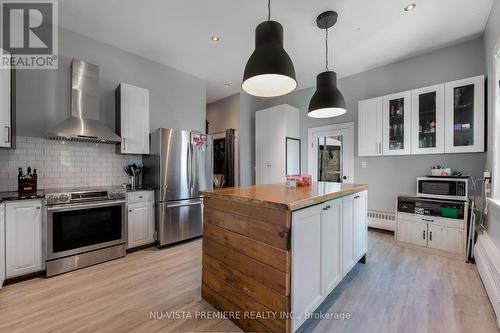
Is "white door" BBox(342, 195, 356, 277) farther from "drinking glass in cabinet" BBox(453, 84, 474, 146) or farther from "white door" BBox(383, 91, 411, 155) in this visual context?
"drinking glass in cabinet" BBox(453, 84, 474, 146)

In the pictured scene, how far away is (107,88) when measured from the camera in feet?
10.9

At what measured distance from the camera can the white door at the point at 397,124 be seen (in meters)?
3.47

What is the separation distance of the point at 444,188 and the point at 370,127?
1415mm

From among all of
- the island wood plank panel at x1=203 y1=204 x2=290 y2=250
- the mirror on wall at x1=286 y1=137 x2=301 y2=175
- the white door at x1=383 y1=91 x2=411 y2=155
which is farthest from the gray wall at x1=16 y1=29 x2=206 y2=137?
the white door at x1=383 y1=91 x2=411 y2=155

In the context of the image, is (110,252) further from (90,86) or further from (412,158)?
(412,158)

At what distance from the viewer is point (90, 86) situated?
2.99 m

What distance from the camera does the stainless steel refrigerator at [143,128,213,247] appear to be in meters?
3.26

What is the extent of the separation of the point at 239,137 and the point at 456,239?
4183 millimetres

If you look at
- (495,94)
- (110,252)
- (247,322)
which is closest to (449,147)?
(495,94)

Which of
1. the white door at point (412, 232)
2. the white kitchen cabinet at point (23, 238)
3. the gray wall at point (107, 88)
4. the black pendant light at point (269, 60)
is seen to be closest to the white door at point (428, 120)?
the white door at point (412, 232)

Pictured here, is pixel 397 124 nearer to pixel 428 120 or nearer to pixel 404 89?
pixel 428 120

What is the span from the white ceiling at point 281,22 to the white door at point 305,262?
2392 millimetres

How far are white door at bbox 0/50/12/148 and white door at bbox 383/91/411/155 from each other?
5113mm

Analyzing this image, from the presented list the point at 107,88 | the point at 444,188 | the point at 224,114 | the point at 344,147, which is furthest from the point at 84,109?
the point at 444,188
